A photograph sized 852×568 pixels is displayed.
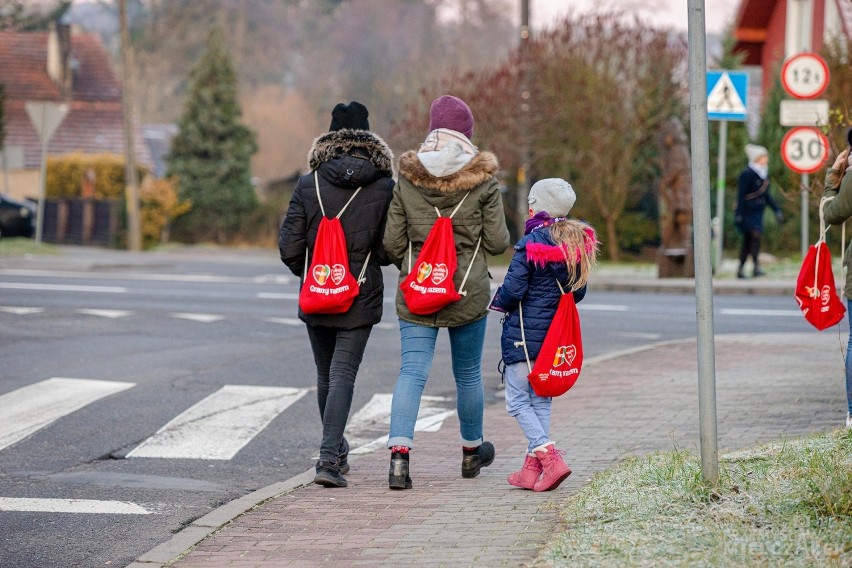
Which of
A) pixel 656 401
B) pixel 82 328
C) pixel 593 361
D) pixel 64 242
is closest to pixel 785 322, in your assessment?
pixel 593 361

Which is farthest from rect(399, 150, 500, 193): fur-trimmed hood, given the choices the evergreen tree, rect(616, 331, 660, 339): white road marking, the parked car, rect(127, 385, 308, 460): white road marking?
the evergreen tree

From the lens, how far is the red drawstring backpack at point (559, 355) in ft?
19.6

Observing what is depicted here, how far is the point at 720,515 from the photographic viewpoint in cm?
486

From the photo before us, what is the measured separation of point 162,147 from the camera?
5603cm

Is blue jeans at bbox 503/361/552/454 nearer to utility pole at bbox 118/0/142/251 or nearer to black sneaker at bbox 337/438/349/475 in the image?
black sneaker at bbox 337/438/349/475

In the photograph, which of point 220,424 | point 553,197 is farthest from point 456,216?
point 220,424

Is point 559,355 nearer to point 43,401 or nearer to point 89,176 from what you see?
point 43,401

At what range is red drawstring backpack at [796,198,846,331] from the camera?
6852 millimetres

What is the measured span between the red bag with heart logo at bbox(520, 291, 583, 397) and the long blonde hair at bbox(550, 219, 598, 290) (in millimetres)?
103

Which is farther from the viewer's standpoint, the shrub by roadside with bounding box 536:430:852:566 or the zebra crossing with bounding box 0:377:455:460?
the zebra crossing with bounding box 0:377:455:460

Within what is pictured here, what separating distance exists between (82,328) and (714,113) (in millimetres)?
9543

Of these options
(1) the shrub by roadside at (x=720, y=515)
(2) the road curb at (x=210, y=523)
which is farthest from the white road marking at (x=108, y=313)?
(1) the shrub by roadside at (x=720, y=515)

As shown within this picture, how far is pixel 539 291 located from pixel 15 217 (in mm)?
25115

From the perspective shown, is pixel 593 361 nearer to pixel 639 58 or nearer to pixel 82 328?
pixel 82 328
